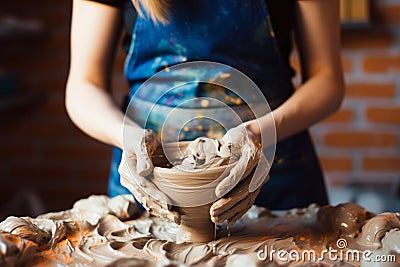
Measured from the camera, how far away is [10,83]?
1987mm

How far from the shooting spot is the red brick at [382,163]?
79.0 inches

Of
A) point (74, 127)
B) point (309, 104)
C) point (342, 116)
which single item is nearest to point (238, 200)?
point (309, 104)

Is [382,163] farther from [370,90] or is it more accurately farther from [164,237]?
[164,237]

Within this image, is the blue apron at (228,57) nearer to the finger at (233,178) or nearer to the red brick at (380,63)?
the finger at (233,178)

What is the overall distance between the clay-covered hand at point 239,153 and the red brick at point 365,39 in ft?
4.06

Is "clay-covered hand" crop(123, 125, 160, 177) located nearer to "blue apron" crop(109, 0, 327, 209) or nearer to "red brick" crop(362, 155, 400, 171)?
"blue apron" crop(109, 0, 327, 209)

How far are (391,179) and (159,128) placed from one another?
122 cm

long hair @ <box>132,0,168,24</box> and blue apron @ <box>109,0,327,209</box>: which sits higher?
long hair @ <box>132,0,168,24</box>

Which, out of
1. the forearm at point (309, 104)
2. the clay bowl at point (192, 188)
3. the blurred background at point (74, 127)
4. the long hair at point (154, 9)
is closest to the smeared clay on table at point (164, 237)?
the clay bowl at point (192, 188)

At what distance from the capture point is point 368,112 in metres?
2.00

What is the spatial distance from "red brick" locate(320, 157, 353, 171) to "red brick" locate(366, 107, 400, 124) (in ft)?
0.54

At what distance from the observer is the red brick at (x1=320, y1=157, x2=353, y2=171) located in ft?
6.70

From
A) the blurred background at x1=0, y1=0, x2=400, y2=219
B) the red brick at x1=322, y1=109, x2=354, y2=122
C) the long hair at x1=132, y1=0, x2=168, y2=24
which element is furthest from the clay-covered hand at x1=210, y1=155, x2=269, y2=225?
the red brick at x1=322, y1=109, x2=354, y2=122

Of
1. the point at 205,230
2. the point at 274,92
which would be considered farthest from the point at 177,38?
the point at 205,230
